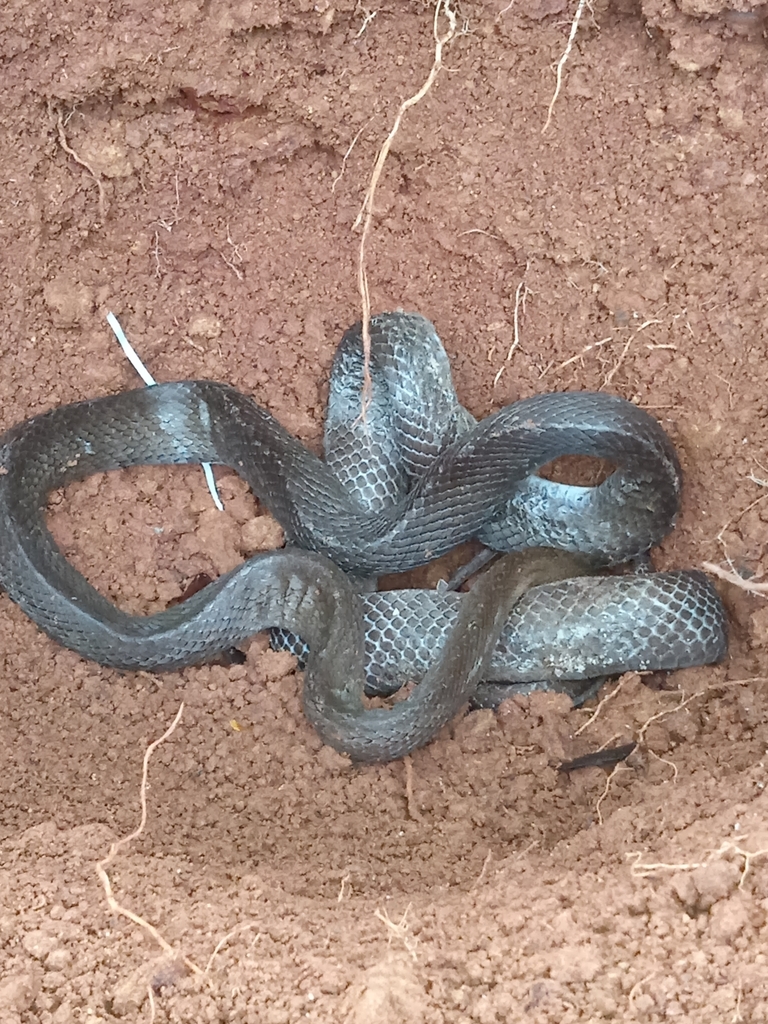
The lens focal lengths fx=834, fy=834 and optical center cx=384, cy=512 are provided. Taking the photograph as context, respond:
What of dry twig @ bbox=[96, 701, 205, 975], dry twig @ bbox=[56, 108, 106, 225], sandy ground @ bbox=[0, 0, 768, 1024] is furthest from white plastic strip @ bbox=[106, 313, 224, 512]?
dry twig @ bbox=[96, 701, 205, 975]

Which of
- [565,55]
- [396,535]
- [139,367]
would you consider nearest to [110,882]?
[396,535]

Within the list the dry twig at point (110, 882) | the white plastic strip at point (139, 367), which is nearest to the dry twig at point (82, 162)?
the white plastic strip at point (139, 367)

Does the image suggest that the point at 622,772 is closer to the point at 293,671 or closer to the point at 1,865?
the point at 293,671

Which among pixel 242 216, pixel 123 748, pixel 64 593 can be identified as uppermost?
pixel 242 216

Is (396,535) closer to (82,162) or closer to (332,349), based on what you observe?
(332,349)

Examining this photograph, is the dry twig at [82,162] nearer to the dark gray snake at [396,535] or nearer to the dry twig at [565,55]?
the dark gray snake at [396,535]

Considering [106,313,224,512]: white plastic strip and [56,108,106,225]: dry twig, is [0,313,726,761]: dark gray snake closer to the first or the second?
[106,313,224,512]: white plastic strip

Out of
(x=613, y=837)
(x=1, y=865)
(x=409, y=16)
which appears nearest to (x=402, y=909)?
(x=613, y=837)
